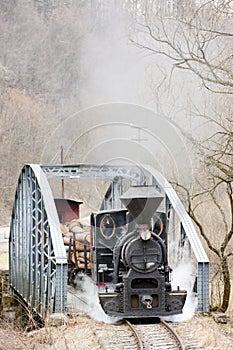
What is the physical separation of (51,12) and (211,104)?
52.2 m

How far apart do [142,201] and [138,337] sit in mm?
2661

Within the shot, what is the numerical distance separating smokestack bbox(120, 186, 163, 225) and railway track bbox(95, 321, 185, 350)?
2.08 metres

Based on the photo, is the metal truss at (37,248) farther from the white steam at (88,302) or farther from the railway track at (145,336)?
the railway track at (145,336)

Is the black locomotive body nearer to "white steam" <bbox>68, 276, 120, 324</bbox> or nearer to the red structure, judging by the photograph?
"white steam" <bbox>68, 276, 120, 324</bbox>

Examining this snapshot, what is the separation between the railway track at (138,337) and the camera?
10.4 m

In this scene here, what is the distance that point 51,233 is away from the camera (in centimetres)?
1331

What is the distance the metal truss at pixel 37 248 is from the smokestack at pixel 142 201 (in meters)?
1.82

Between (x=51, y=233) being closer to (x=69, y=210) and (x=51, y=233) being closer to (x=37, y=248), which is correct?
(x=37, y=248)

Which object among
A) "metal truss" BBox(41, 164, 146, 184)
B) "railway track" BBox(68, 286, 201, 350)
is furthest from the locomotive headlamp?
"metal truss" BBox(41, 164, 146, 184)

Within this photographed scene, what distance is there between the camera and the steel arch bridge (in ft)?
42.5

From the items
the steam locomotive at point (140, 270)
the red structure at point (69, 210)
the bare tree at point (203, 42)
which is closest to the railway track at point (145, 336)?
the steam locomotive at point (140, 270)

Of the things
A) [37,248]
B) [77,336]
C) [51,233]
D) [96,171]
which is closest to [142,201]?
[51,233]

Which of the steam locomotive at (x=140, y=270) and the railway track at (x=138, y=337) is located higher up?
the steam locomotive at (x=140, y=270)

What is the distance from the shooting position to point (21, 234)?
18.1 meters
